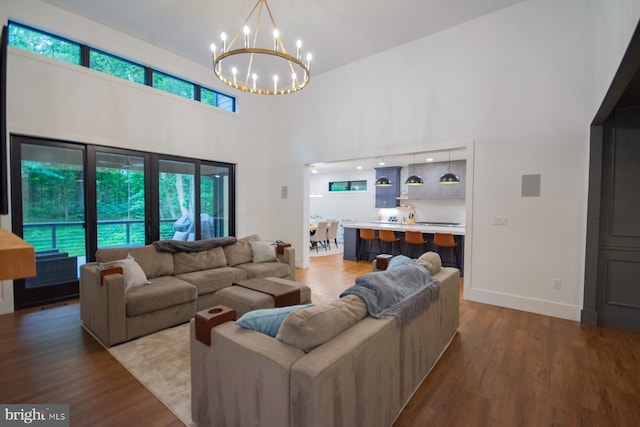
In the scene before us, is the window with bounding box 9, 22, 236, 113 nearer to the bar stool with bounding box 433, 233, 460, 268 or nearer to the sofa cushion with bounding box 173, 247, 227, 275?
the sofa cushion with bounding box 173, 247, 227, 275

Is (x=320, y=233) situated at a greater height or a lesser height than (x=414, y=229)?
lesser

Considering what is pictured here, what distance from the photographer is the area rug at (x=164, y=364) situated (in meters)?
2.12

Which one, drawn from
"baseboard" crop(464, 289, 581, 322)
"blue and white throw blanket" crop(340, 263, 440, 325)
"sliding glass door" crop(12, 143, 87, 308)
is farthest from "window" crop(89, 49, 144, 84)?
"baseboard" crop(464, 289, 581, 322)

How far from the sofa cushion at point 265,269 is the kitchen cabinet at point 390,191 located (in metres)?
5.70

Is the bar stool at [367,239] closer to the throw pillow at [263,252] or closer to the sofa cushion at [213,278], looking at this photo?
the throw pillow at [263,252]

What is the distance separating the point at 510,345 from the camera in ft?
9.83

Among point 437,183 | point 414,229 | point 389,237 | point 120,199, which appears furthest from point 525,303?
point 120,199

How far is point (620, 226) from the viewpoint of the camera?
341cm

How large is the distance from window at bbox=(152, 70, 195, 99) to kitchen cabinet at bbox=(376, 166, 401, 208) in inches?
239

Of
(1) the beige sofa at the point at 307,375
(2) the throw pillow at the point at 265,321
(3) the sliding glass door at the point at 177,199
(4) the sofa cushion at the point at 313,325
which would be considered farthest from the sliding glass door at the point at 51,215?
(4) the sofa cushion at the point at 313,325

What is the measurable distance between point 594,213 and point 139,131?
646 centimetres

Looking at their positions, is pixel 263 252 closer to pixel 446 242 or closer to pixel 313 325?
pixel 313 325

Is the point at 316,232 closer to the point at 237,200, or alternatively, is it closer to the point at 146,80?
the point at 237,200

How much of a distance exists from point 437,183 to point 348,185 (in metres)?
3.65
